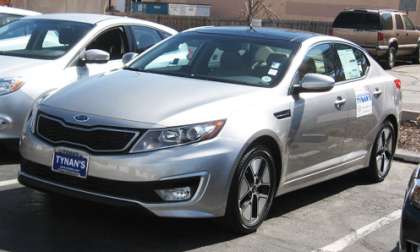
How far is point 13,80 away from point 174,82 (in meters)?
2.12

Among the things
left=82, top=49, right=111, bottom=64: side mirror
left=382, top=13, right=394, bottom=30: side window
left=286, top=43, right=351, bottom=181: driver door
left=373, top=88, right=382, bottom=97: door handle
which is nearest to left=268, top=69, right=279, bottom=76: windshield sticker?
left=286, top=43, right=351, bottom=181: driver door

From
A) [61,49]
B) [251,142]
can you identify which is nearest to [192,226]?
[251,142]

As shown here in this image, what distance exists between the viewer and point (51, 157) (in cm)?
505

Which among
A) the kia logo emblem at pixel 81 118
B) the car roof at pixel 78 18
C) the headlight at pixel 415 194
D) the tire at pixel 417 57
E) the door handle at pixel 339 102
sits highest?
the car roof at pixel 78 18

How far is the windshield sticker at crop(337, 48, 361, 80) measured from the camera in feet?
22.7

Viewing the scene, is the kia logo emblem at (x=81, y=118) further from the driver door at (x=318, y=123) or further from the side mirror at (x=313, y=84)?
the side mirror at (x=313, y=84)

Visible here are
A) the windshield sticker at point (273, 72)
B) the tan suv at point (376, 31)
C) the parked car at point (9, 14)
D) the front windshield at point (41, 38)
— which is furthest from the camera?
the tan suv at point (376, 31)

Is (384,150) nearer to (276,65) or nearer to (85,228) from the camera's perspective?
(276,65)

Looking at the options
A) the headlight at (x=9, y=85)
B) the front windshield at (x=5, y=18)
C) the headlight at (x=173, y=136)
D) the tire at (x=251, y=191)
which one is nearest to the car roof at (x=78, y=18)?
the headlight at (x=9, y=85)

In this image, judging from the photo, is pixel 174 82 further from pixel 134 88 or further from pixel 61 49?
pixel 61 49

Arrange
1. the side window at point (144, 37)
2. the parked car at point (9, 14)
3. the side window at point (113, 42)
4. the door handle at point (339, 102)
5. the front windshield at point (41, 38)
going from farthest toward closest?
the parked car at point (9, 14) → the side window at point (144, 37) → the side window at point (113, 42) → the front windshield at point (41, 38) → the door handle at point (339, 102)

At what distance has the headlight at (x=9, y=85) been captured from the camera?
6.99 metres

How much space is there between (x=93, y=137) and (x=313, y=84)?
6.24ft

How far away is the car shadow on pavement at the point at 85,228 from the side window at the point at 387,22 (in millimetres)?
18085
